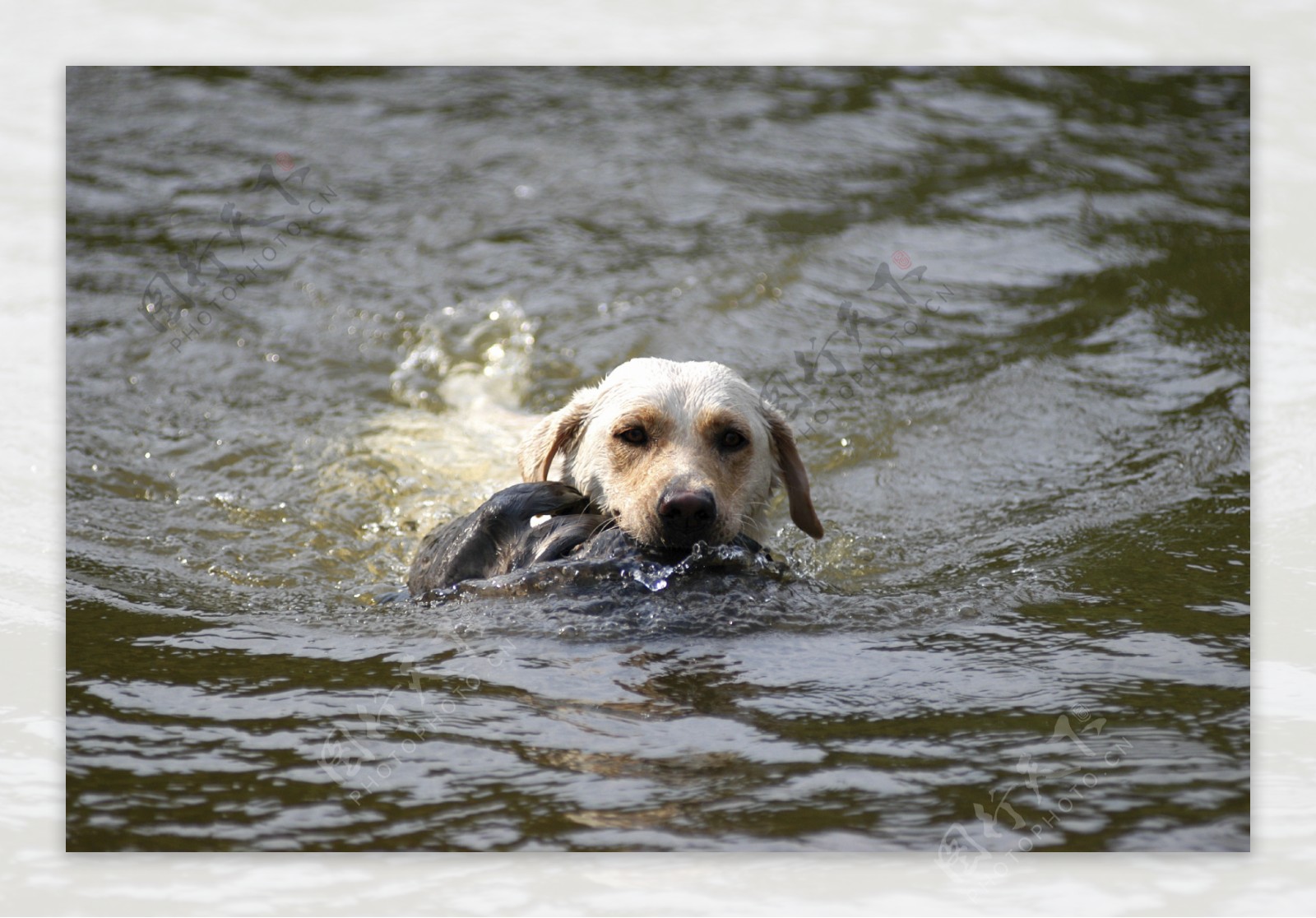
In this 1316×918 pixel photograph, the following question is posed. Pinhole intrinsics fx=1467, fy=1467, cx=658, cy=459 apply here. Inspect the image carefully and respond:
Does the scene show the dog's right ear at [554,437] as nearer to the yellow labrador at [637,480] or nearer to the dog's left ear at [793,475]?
the yellow labrador at [637,480]

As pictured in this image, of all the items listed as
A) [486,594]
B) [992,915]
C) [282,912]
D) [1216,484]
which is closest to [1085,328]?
[1216,484]

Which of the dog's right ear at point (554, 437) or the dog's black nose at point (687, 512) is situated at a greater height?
the dog's right ear at point (554, 437)

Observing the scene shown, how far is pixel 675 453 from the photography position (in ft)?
15.3

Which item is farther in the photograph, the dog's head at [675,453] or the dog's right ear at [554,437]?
the dog's right ear at [554,437]

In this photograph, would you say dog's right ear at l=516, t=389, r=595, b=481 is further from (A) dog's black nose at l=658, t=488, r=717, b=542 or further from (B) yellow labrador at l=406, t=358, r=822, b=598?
(A) dog's black nose at l=658, t=488, r=717, b=542

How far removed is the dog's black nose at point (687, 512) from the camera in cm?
432

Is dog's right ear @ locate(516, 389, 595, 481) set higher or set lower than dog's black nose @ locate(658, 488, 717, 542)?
higher

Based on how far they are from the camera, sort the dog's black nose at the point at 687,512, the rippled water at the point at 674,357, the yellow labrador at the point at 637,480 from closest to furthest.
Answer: the rippled water at the point at 674,357
the dog's black nose at the point at 687,512
the yellow labrador at the point at 637,480

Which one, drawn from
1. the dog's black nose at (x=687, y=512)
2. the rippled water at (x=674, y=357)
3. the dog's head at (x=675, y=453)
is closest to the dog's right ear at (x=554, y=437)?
the dog's head at (x=675, y=453)

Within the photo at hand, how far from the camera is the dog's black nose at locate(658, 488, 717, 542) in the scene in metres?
4.32

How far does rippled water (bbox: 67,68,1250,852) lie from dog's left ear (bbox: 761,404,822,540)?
314mm

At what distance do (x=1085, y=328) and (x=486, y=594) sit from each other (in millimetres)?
4465

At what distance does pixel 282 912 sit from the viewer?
3133 mm

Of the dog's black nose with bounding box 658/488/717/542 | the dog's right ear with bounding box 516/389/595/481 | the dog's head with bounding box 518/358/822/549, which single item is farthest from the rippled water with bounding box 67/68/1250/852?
the dog's right ear with bounding box 516/389/595/481
